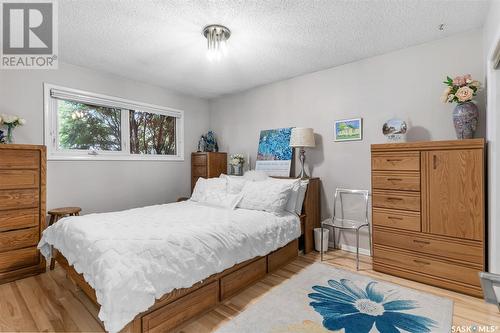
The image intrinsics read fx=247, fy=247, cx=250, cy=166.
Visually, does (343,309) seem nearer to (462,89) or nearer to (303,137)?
(303,137)

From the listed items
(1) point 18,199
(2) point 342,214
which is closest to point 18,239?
(1) point 18,199

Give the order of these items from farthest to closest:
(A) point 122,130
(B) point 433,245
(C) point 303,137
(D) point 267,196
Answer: (A) point 122,130
(C) point 303,137
(D) point 267,196
(B) point 433,245

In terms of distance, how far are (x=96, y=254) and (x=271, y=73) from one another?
301cm

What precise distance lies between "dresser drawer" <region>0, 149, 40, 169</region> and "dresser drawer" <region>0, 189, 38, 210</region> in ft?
0.84

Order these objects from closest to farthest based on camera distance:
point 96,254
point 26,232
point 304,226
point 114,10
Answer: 1. point 96,254
2. point 114,10
3. point 26,232
4. point 304,226

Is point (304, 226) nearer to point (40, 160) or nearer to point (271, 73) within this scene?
point (271, 73)

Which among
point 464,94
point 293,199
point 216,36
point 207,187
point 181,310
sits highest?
point 216,36

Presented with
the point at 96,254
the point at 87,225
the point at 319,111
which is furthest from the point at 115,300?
the point at 319,111

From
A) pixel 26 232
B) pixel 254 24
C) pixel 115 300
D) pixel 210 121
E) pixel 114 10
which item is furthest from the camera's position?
pixel 210 121

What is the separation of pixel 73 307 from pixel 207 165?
2635mm

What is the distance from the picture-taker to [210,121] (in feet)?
16.2

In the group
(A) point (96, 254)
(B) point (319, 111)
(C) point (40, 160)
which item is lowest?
Answer: (A) point (96, 254)

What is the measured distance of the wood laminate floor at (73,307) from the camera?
1791mm

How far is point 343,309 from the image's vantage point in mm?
1976
